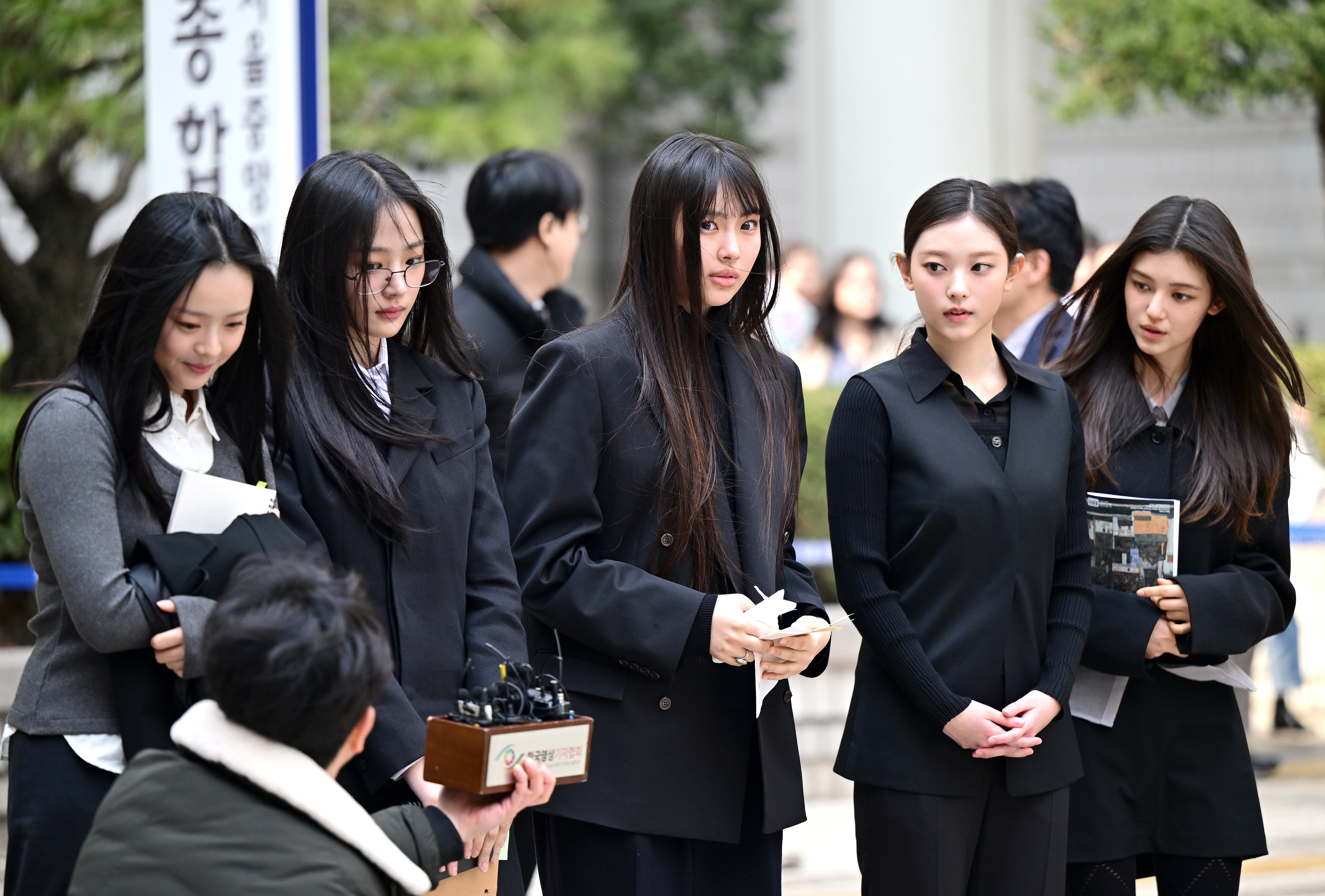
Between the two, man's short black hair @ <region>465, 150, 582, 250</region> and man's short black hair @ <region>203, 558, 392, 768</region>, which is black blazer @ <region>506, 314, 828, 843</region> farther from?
man's short black hair @ <region>465, 150, 582, 250</region>

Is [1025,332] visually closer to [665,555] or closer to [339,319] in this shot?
[665,555]

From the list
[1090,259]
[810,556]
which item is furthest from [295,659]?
[1090,259]

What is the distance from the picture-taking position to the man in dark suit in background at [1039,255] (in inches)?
154

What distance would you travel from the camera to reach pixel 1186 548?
3.00m

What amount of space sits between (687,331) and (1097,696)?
1.13 metres

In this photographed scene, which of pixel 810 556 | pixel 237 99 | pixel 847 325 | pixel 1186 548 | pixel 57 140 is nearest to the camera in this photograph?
pixel 1186 548

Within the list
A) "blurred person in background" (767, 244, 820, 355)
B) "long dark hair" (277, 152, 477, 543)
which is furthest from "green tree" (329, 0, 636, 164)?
"long dark hair" (277, 152, 477, 543)

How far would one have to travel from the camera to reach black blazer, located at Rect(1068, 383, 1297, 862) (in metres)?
2.89

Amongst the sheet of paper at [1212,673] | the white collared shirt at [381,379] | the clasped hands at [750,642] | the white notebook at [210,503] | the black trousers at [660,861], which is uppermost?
the white collared shirt at [381,379]

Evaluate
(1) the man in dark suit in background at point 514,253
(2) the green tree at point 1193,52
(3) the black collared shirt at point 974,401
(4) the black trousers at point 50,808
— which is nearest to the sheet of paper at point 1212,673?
(3) the black collared shirt at point 974,401

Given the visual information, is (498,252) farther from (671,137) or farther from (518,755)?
(518,755)

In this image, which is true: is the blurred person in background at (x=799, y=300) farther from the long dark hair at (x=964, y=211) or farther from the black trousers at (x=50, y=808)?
the black trousers at (x=50, y=808)

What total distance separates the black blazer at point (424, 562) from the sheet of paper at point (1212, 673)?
4.41 ft

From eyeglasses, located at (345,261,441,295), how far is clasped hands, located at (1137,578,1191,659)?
1.51 metres
